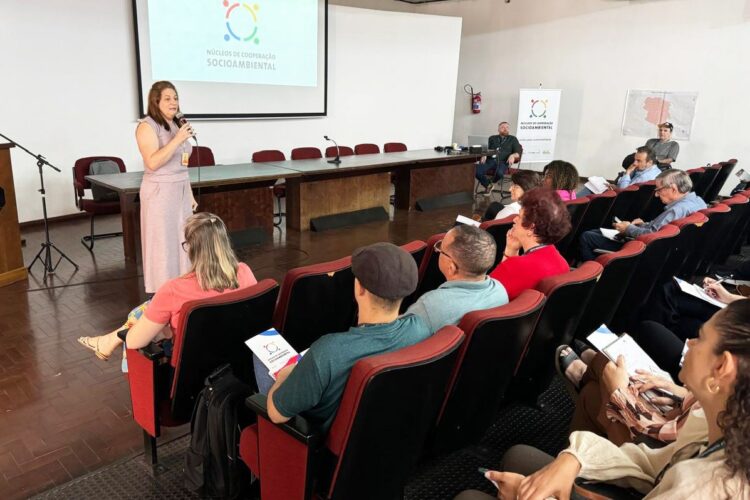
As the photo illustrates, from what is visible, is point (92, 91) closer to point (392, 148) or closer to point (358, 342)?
point (392, 148)

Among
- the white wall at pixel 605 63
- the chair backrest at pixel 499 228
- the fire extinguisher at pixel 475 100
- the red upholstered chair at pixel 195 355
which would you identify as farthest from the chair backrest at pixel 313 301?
the fire extinguisher at pixel 475 100

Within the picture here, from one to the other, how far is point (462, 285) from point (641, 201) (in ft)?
13.2

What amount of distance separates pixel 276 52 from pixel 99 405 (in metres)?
6.42

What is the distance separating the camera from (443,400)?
1.91m

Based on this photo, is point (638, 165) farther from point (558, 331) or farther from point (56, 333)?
point (56, 333)

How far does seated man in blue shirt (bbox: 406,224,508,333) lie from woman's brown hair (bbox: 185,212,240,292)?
782 mm

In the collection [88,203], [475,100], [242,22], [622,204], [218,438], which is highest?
[242,22]

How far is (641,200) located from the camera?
533 cm

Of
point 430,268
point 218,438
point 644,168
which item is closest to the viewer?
point 218,438

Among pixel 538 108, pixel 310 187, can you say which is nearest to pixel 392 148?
pixel 310 187

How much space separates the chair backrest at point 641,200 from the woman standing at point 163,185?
3.97 metres

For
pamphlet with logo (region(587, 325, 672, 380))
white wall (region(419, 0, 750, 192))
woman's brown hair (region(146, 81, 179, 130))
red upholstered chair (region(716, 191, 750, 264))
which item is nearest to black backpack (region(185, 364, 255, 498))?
pamphlet with logo (region(587, 325, 672, 380))

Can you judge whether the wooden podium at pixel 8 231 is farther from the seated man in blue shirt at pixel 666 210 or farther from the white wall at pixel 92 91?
the seated man in blue shirt at pixel 666 210

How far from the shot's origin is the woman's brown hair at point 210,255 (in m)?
2.22
